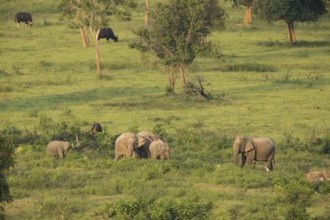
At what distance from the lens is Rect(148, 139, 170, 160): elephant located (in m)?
22.4

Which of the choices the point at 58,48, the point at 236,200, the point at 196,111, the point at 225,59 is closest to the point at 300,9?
the point at 225,59

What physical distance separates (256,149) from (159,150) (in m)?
2.49

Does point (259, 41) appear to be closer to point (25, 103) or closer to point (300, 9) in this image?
point (300, 9)

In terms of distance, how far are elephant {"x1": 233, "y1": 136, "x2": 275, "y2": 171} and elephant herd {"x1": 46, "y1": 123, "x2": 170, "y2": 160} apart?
6.14ft

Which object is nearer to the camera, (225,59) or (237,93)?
(237,93)

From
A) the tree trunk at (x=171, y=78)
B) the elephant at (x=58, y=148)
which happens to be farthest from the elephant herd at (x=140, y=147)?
the tree trunk at (x=171, y=78)

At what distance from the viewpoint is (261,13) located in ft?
174

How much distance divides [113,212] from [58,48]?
106 feet

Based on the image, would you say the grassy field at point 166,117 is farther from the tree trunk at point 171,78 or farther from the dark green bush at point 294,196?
the tree trunk at point 171,78

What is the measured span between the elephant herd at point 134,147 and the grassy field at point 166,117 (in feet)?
1.50

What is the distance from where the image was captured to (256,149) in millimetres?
21641

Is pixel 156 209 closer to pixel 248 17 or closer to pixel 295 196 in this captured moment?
pixel 295 196

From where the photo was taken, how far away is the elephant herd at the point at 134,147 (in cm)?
2250

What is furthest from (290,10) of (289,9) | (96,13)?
(96,13)
